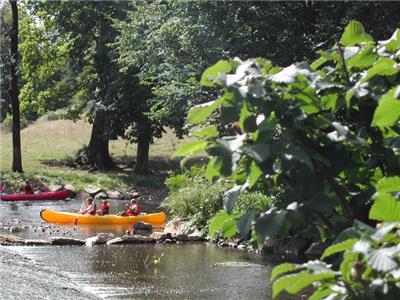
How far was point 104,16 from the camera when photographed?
1300 inches

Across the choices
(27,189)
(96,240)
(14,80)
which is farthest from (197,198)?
(14,80)

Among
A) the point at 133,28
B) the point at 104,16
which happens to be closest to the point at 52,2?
the point at 104,16

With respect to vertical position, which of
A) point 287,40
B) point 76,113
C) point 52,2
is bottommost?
point 76,113

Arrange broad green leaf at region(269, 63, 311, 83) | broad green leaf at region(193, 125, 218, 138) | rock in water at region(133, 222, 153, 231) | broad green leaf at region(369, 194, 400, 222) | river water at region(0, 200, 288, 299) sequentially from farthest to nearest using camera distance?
1. rock in water at region(133, 222, 153, 231)
2. river water at region(0, 200, 288, 299)
3. broad green leaf at region(193, 125, 218, 138)
4. broad green leaf at region(269, 63, 311, 83)
5. broad green leaf at region(369, 194, 400, 222)

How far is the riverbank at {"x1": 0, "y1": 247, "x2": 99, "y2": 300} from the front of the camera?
10203 millimetres

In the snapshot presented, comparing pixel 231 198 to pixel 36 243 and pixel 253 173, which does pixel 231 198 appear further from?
pixel 36 243

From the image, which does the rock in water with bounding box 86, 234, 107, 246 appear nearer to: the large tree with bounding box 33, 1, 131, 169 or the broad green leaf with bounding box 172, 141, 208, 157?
the broad green leaf with bounding box 172, 141, 208, 157

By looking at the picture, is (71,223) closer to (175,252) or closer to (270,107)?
(175,252)

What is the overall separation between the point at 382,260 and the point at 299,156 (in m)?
0.52

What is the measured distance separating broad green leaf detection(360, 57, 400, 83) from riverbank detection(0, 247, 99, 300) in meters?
8.06

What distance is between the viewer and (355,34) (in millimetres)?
2947

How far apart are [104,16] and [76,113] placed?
17.7ft

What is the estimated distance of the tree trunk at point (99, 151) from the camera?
36.3 meters

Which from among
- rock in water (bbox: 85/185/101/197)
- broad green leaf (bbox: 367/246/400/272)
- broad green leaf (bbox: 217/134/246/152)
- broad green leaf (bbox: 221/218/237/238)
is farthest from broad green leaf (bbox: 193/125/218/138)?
rock in water (bbox: 85/185/101/197)
